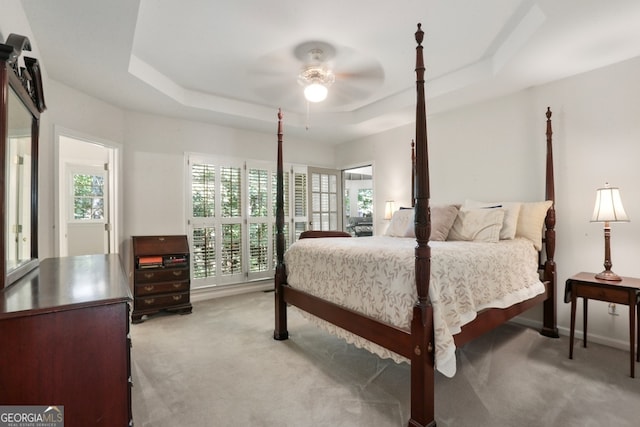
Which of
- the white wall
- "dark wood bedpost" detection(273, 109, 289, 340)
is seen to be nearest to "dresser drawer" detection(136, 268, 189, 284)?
"dark wood bedpost" detection(273, 109, 289, 340)

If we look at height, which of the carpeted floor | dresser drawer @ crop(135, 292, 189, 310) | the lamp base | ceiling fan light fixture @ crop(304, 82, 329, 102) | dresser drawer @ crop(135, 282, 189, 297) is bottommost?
the carpeted floor

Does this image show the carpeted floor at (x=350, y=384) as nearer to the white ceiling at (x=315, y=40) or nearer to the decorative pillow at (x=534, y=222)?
the decorative pillow at (x=534, y=222)

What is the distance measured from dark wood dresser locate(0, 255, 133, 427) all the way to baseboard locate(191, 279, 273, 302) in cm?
322

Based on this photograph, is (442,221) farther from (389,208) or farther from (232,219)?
(232,219)

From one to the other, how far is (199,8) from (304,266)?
211cm

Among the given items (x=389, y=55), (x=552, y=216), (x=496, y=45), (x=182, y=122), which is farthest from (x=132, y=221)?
(x=552, y=216)

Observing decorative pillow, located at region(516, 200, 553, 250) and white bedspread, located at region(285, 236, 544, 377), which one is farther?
decorative pillow, located at region(516, 200, 553, 250)

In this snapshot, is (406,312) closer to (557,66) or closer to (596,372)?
(596,372)

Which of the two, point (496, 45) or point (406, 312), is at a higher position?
point (496, 45)

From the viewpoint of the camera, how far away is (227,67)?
10.1 feet

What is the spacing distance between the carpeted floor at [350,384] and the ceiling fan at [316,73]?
95.7 inches

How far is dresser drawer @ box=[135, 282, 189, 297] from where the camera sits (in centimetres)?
350

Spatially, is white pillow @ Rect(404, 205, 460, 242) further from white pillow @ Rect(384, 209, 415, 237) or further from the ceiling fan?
the ceiling fan

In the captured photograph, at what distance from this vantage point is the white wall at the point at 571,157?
2611 mm
